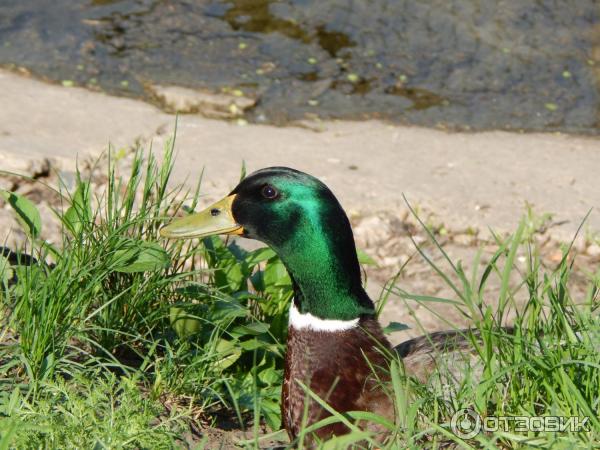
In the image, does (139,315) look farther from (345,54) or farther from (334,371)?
(345,54)

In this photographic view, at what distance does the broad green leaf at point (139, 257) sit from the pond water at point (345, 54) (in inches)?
97.8

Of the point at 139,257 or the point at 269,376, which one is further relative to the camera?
the point at 269,376

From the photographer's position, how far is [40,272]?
282cm

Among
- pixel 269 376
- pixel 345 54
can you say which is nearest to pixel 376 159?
pixel 345 54

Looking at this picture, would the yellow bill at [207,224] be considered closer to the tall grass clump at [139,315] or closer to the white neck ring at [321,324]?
the tall grass clump at [139,315]

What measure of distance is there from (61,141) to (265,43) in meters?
1.71

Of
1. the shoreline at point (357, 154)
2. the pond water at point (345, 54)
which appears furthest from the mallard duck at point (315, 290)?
the pond water at point (345, 54)

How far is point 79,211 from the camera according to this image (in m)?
3.23

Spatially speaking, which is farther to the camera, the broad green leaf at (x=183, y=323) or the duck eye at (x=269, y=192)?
the broad green leaf at (x=183, y=323)

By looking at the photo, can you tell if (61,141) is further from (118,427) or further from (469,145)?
(118,427)

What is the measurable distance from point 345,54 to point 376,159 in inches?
50.3

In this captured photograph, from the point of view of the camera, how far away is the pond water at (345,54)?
562cm

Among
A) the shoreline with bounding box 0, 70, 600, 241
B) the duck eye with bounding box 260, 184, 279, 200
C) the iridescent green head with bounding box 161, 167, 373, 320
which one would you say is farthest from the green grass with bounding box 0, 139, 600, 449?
the shoreline with bounding box 0, 70, 600, 241

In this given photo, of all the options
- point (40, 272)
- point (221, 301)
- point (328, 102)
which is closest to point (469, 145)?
point (328, 102)
